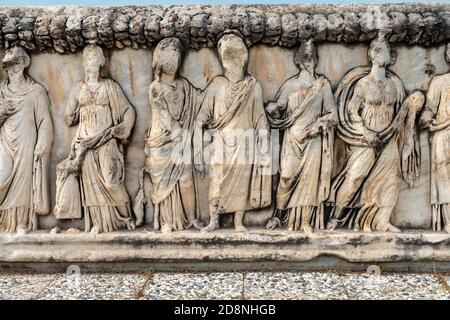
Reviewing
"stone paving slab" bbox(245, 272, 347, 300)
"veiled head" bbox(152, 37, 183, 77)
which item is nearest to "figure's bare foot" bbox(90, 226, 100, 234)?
"stone paving slab" bbox(245, 272, 347, 300)

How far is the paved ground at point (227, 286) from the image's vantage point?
4664mm

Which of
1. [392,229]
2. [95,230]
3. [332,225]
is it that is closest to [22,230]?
[95,230]

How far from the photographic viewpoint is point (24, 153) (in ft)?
17.3

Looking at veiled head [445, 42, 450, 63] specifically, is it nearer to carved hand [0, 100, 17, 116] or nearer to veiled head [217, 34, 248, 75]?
veiled head [217, 34, 248, 75]

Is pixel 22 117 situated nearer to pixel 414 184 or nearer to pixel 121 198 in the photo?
pixel 121 198

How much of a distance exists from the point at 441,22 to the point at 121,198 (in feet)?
11.3

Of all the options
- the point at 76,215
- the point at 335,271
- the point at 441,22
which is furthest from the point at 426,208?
the point at 76,215

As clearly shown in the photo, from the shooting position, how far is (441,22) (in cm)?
501

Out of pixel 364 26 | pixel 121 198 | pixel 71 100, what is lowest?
pixel 121 198

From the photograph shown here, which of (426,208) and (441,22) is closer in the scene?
(441,22)

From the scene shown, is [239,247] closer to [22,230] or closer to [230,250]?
[230,250]

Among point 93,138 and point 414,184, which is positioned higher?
point 93,138

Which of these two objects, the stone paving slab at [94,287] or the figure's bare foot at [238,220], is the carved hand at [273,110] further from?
the stone paving slab at [94,287]

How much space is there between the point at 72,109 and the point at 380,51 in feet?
9.83
